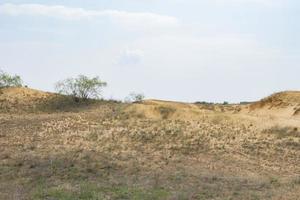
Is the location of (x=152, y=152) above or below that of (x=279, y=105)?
below

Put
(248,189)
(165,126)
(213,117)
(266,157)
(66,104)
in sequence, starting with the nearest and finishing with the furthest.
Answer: (248,189), (266,157), (165,126), (213,117), (66,104)

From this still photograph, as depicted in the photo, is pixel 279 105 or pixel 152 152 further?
pixel 279 105

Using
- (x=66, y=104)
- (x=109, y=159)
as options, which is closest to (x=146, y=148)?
(x=109, y=159)

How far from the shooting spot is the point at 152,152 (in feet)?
Answer: 69.7

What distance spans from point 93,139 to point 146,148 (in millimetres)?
2430

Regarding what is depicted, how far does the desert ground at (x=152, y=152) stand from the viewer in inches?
635

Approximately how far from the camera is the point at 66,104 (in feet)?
111

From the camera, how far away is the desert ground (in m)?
16.1

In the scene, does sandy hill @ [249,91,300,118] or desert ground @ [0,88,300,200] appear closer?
desert ground @ [0,88,300,200]

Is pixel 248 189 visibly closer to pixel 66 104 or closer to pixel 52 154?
pixel 52 154

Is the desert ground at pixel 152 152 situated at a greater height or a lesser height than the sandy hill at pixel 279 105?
lesser

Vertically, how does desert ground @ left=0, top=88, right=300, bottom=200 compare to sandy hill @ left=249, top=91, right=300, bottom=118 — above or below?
below

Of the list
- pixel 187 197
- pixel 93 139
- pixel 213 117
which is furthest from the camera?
pixel 213 117

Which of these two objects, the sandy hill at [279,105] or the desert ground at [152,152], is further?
the sandy hill at [279,105]
